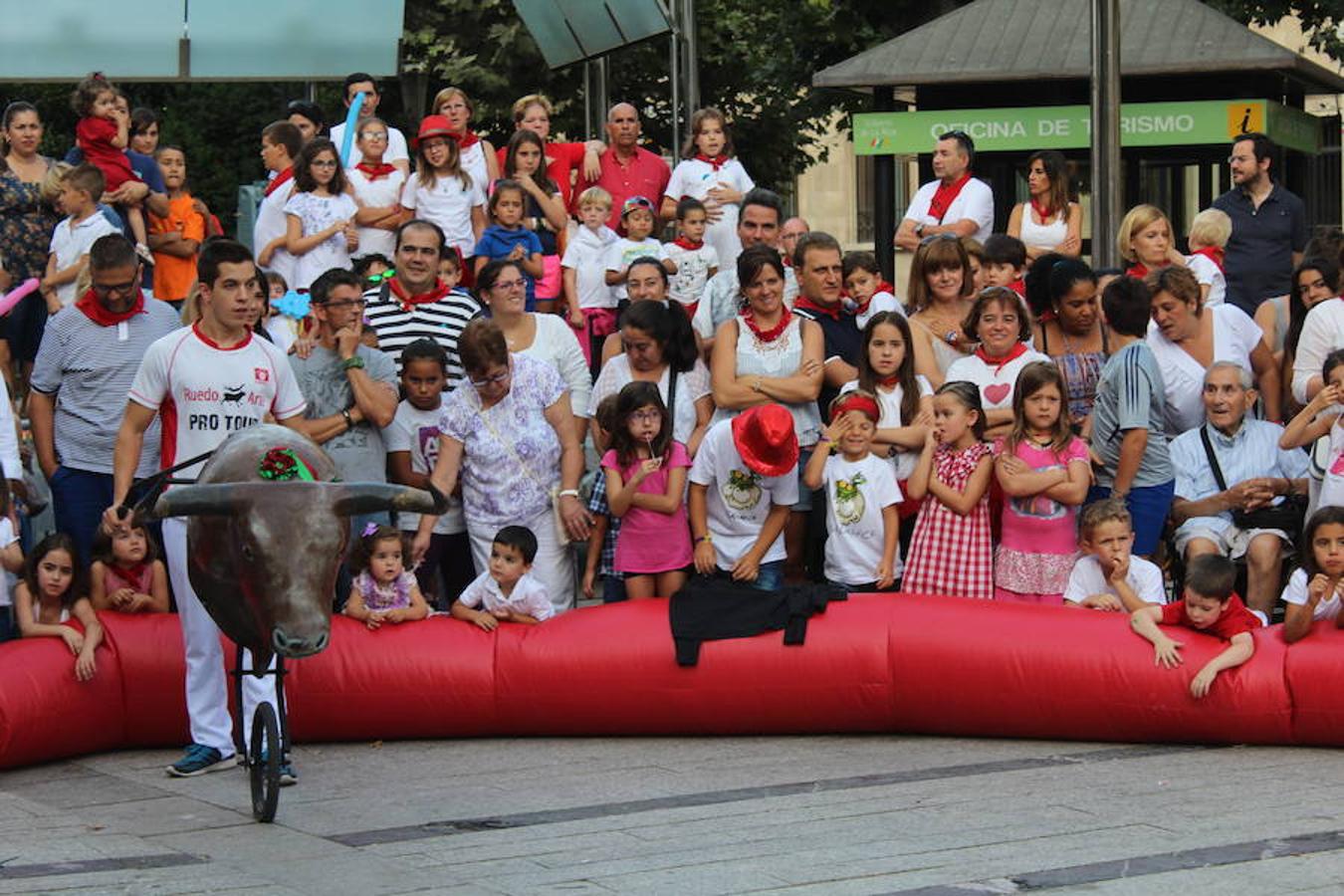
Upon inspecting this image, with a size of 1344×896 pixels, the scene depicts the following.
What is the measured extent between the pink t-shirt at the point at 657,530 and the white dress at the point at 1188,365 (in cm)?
240

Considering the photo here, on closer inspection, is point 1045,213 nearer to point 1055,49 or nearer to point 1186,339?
point 1186,339

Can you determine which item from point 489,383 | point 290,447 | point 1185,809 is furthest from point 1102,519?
point 290,447

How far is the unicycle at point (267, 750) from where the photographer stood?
8719mm

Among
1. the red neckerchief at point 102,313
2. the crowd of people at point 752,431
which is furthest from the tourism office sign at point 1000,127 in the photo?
the red neckerchief at point 102,313

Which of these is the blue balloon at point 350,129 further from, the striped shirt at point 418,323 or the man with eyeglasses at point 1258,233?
the man with eyeglasses at point 1258,233

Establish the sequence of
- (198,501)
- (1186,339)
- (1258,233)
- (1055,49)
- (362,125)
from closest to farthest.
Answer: (198,501) → (1186,339) → (1258,233) → (362,125) → (1055,49)

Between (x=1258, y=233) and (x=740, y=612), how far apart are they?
513 cm

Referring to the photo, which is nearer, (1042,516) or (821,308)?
(1042,516)

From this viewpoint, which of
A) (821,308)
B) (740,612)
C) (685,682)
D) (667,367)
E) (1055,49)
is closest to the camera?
(685,682)

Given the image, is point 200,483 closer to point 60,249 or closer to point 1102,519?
point 1102,519

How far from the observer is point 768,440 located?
1049 centimetres

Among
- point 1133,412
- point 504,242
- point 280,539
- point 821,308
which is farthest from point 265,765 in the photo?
point 504,242

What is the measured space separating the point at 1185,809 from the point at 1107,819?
13.3 inches

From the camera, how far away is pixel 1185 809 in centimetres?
852
